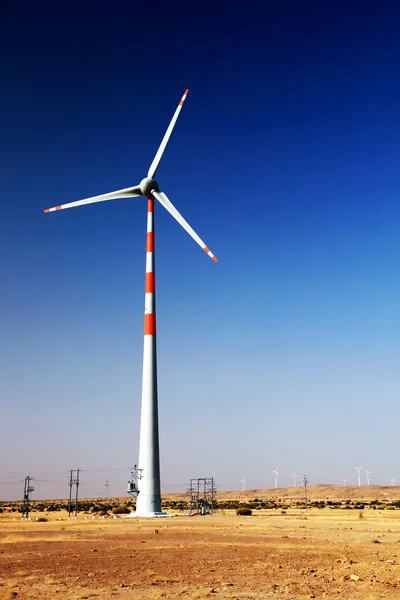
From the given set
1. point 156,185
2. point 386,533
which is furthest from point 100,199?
point 386,533

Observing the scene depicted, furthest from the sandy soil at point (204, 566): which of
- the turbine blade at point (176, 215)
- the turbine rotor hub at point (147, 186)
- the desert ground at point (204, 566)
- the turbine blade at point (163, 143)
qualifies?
the turbine blade at point (163, 143)

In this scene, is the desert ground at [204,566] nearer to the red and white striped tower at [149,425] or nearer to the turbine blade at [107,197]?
the red and white striped tower at [149,425]

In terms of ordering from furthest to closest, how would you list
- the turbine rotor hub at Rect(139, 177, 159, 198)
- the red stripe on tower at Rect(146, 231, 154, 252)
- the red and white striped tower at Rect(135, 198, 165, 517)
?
1. the turbine rotor hub at Rect(139, 177, 159, 198)
2. the red stripe on tower at Rect(146, 231, 154, 252)
3. the red and white striped tower at Rect(135, 198, 165, 517)

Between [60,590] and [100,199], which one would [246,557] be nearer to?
[60,590]

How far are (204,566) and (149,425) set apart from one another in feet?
124

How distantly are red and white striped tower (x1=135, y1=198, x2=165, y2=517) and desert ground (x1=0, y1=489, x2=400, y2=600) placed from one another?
1941 centimetres

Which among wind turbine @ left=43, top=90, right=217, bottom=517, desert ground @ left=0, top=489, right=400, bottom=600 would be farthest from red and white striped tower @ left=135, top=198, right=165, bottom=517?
desert ground @ left=0, top=489, right=400, bottom=600

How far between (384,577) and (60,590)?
35.2 feet

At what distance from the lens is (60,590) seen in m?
18.4

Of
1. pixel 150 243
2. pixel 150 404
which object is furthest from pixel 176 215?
pixel 150 404

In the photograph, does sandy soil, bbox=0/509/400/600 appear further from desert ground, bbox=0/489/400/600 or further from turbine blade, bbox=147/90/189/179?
turbine blade, bbox=147/90/189/179

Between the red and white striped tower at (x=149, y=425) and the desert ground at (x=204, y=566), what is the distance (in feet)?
63.7

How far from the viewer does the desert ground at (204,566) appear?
1775cm

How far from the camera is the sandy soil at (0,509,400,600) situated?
1778 cm
